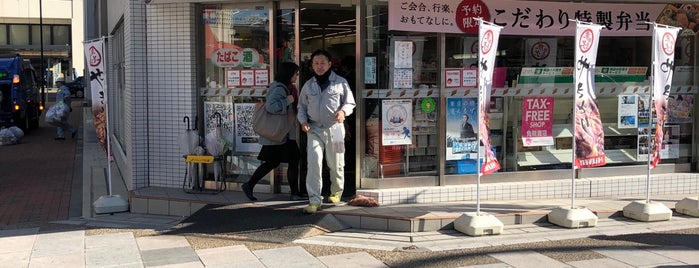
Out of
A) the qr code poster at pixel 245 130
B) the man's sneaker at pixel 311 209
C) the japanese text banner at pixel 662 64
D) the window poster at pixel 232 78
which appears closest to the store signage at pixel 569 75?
the japanese text banner at pixel 662 64

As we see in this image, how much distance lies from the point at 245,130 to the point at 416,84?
2330 millimetres

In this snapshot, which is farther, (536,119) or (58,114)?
(58,114)

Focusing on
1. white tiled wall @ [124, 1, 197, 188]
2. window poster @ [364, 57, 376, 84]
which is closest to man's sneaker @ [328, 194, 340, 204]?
window poster @ [364, 57, 376, 84]

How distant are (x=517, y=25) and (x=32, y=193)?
25.0 ft

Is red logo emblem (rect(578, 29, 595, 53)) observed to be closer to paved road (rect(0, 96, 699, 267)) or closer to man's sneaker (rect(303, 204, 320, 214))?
paved road (rect(0, 96, 699, 267))

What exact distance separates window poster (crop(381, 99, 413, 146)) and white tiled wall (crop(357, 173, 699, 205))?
617 mm

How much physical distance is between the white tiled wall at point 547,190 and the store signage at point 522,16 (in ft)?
6.33

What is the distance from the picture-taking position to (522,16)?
8.05m

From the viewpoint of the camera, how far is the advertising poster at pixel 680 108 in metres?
9.01

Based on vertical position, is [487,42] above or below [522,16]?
below

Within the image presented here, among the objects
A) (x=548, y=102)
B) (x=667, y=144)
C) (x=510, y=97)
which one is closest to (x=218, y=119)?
(x=510, y=97)

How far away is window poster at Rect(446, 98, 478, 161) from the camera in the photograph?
795 centimetres

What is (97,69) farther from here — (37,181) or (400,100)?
(37,181)

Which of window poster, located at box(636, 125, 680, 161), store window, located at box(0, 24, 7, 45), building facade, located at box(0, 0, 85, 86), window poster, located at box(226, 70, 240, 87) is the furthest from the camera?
store window, located at box(0, 24, 7, 45)
